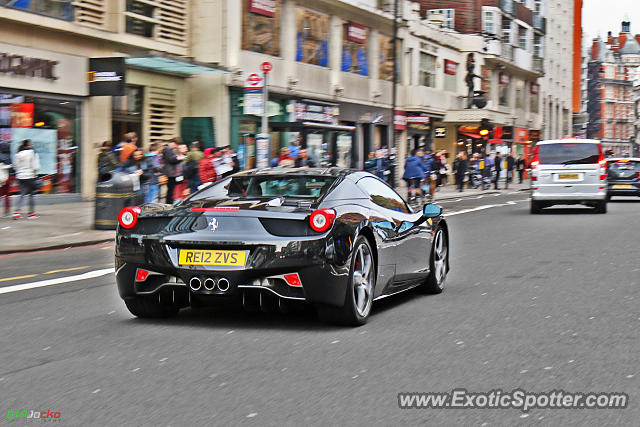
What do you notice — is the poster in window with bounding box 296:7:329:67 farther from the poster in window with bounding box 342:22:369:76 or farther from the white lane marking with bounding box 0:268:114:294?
the white lane marking with bounding box 0:268:114:294

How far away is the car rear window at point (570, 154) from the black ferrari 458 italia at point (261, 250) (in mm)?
16610

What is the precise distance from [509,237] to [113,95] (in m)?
12.2

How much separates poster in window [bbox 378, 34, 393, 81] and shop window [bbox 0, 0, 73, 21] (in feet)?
70.1

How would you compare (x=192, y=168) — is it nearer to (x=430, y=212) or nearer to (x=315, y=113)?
(x=430, y=212)

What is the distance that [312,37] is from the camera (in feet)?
123

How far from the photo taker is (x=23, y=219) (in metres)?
19.3

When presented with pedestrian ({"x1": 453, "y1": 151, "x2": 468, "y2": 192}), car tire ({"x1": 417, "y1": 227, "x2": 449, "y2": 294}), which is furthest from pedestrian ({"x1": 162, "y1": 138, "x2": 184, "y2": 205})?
pedestrian ({"x1": 453, "y1": 151, "x2": 468, "y2": 192})

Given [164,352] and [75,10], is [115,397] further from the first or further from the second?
[75,10]

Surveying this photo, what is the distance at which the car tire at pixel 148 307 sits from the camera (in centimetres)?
749

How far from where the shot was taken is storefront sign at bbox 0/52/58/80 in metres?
22.6

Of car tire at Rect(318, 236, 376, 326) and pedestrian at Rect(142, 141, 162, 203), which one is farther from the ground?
pedestrian at Rect(142, 141, 162, 203)

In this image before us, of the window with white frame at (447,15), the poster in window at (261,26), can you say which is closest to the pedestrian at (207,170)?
the poster in window at (261,26)

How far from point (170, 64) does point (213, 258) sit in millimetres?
21059

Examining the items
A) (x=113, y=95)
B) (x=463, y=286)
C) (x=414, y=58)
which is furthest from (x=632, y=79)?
(x=463, y=286)
